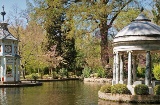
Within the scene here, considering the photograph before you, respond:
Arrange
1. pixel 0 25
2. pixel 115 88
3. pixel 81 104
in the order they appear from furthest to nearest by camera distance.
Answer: pixel 0 25 → pixel 115 88 → pixel 81 104

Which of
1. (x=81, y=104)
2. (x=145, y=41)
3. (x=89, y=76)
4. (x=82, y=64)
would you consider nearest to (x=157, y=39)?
(x=145, y=41)

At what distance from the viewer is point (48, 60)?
62031mm

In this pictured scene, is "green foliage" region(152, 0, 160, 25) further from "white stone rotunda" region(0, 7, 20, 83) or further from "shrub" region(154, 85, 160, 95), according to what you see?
"shrub" region(154, 85, 160, 95)

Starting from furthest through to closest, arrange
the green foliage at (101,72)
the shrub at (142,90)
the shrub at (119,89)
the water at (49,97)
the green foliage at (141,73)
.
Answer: the green foliage at (141,73), the green foliage at (101,72), the shrub at (119,89), the water at (49,97), the shrub at (142,90)

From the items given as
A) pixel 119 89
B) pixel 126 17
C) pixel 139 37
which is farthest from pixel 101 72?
pixel 119 89

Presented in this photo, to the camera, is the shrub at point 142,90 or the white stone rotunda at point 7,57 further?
the white stone rotunda at point 7,57

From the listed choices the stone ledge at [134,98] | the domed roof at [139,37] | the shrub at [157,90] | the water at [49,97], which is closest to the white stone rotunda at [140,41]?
the domed roof at [139,37]

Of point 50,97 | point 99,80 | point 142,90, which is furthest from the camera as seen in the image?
point 99,80

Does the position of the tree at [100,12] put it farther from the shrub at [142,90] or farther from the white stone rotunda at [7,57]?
the shrub at [142,90]

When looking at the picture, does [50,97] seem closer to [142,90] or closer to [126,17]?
[142,90]

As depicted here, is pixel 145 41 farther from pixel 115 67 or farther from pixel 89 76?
pixel 89 76

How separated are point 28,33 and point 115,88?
39893 mm

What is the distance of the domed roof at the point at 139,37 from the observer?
2397cm

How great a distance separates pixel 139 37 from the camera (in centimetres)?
2408
